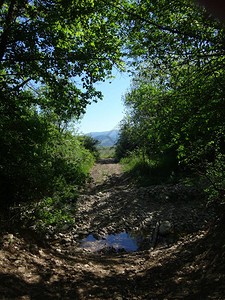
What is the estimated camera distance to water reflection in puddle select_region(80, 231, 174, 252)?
21.2 ft

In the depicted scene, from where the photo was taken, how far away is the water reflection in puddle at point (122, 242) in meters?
6.45

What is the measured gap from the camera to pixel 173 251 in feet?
16.9

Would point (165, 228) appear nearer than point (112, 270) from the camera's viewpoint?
No

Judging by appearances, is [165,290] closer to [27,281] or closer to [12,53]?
[27,281]

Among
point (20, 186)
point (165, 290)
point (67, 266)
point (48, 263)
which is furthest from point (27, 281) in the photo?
point (165, 290)

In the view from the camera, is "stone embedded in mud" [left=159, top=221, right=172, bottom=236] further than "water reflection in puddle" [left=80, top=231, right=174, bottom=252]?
Yes

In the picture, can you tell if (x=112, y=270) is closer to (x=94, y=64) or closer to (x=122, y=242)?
(x=122, y=242)

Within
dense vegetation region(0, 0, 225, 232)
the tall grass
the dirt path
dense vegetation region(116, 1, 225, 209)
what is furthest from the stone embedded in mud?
the tall grass

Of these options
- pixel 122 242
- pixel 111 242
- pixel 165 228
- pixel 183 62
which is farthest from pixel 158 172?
pixel 183 62

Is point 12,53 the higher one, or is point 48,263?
point 12,53

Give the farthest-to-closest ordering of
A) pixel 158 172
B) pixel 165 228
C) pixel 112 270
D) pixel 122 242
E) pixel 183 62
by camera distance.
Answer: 1. pixel 158 172
2. pixel 165 228
3. pixel 122 242
4. pixel 112 270
5. pixel 183 62

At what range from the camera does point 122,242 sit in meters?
6.87

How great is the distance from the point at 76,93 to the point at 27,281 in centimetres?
445

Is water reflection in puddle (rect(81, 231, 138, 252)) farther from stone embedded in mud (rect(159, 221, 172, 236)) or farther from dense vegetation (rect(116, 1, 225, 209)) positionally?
dense vegetation (rect(116, 1, 225, 209))
